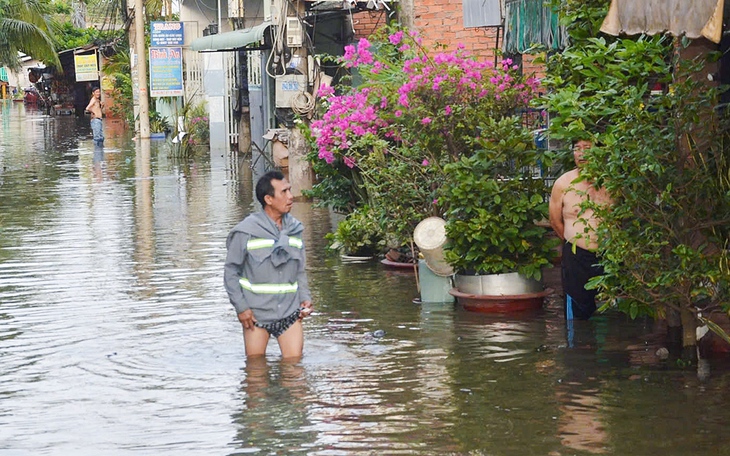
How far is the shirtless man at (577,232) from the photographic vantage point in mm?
9070

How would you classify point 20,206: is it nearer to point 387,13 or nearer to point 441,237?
Answer: point 387,13

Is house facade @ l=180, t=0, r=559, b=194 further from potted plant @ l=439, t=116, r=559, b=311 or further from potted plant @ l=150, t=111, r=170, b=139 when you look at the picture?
potted plant @ l=150, t=111, r=170, b=139

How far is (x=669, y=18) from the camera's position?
277 inches

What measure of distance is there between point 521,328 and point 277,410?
2898mm

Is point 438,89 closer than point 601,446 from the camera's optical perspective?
No

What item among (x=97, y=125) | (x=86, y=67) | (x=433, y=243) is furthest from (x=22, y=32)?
(x=433, y=243)

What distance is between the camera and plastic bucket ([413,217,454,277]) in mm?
10672

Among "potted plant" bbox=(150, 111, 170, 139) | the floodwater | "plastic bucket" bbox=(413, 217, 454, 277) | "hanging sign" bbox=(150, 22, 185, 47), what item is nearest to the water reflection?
the floodwater

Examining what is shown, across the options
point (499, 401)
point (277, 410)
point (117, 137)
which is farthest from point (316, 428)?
point (117, 137)

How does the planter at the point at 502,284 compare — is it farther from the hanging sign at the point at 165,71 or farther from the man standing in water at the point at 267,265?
the hanging sign at the point at 165,71

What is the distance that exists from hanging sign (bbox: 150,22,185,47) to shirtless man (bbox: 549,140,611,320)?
26393mm

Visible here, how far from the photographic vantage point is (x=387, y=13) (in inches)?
859

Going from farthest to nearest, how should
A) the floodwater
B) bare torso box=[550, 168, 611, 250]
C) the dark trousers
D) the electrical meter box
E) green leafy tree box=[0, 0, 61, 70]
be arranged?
1. green leafy tree box=[0, 0, 61, 70]
2. the electrical meter box
3. the dark trousers
4. bare torso box=[550, 168, 611, 250]
5. the floodwater

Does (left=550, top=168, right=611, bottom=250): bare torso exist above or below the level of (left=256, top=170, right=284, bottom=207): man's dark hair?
below
